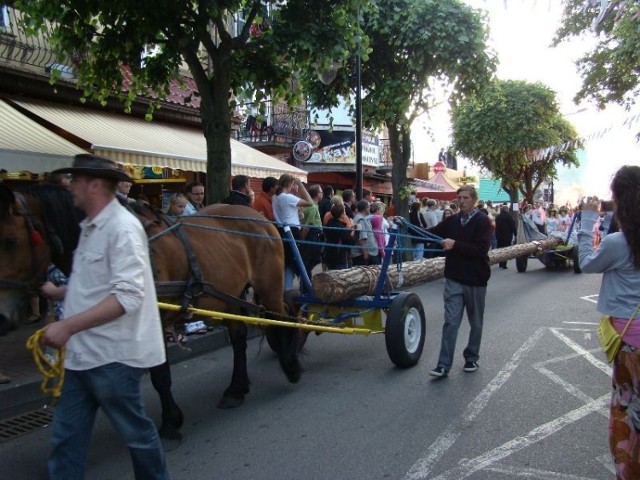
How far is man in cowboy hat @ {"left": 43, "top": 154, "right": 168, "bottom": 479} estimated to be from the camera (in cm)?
254

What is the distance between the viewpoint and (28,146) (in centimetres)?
733

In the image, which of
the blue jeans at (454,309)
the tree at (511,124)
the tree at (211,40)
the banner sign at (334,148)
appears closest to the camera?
the blue jeans at (454,309)

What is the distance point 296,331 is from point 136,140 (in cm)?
539

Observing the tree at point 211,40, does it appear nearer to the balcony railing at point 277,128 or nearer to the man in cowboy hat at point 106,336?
the man in cowboy hat at point 106,336

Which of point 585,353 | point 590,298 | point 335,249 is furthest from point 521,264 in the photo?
point 585,353

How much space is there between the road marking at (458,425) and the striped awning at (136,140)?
19.0ft

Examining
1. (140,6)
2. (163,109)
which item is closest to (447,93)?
(163,109)

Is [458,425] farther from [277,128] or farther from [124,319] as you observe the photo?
[277,128]

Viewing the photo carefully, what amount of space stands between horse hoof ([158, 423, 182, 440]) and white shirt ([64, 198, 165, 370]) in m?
1.92

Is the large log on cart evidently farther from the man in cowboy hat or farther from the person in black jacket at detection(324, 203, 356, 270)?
the man in cowboy hat

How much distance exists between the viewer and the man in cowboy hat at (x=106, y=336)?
254cm

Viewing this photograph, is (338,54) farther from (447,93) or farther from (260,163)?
(447,93)

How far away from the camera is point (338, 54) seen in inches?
301

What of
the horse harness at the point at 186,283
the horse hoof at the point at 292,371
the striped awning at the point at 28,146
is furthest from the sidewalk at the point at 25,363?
the striped awning at the point at 28,146
